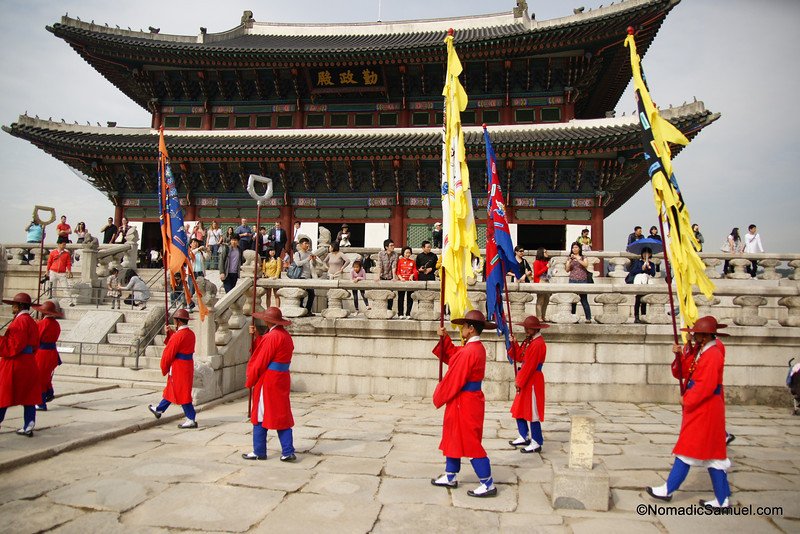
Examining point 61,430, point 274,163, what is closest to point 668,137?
point 61,430

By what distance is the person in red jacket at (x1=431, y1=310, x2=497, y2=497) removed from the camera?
4750 millimetres

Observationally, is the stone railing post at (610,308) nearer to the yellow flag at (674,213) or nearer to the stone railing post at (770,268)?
the yellow flag at (674,213)

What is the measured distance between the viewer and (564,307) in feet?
32.3

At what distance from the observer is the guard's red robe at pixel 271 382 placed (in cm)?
563

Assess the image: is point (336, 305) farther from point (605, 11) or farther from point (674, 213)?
point (605, 11)

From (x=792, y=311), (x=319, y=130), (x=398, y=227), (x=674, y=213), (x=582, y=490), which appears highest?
(x=319, y=130)

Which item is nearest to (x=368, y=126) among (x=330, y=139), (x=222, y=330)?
(x=330, y=139)

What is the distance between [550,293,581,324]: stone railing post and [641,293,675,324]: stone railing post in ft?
4.08

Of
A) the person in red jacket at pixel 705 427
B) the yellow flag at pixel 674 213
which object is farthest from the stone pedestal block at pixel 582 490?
the yellow flag at pixel 674 213

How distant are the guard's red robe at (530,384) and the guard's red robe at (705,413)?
1.90 metres

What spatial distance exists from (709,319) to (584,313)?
5.43m

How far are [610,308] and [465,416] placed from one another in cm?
584

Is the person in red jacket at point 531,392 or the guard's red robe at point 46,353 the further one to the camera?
the guard's red robe at point 46,353

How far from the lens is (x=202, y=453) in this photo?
19.2 feet
